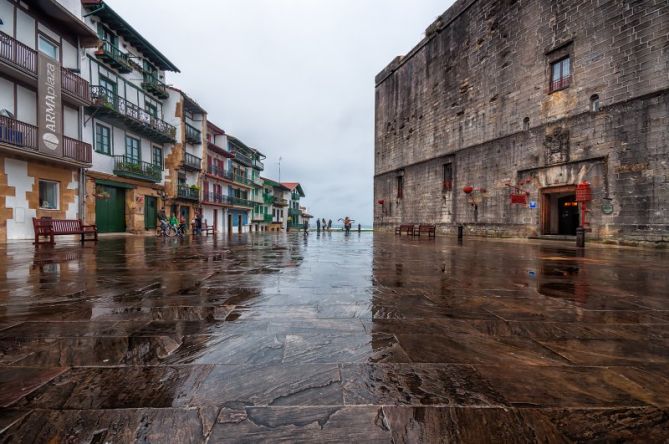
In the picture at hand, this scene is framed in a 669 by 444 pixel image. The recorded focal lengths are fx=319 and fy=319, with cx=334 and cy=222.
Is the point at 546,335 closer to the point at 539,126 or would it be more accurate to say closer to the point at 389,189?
the point at 539,126

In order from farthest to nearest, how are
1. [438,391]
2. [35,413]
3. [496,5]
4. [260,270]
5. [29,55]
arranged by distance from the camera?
[496,5]
[29,55]
[260,270]
[438,391]
[35,413]

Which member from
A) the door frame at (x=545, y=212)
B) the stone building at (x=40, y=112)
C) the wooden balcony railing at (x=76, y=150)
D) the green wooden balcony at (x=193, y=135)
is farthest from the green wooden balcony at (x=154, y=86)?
the door frame at (x=545, y=212)

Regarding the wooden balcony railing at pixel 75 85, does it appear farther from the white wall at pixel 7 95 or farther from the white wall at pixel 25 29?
the white wall at pixel 7 95

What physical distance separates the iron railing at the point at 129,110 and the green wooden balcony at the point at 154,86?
1.98m

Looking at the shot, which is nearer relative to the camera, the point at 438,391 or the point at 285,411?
the point at 285,411

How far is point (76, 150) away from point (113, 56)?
21.9 feet

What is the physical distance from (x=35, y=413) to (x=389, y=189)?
2599 cm

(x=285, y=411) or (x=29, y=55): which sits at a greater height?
(x=29, y=55)

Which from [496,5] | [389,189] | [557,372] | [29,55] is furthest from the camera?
[389,189]

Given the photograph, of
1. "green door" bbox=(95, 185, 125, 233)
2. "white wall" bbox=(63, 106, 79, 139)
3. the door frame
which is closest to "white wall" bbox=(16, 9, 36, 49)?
"white wall" bbox=(63, 106, 79, 139)

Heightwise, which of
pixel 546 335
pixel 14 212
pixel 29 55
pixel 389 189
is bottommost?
pixel 546 335

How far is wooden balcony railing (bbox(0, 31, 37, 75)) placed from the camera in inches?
456

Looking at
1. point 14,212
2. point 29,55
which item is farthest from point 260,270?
point 29,55

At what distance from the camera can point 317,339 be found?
2107 millimetres
